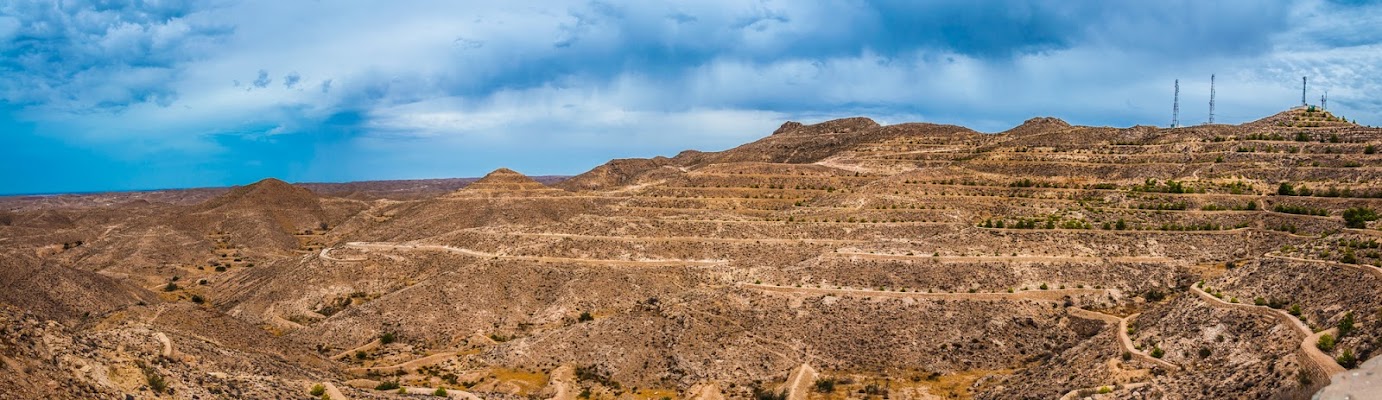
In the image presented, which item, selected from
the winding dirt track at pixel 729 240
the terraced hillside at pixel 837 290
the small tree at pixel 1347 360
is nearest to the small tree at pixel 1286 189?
the terraced hillside at pixel 837 290

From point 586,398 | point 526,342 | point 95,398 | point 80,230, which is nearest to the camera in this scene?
point 95,398

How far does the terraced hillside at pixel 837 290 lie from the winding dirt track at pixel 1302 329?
0.47ft

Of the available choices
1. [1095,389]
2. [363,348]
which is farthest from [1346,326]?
[363,348]

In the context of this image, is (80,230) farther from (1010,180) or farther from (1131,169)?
(1131,169)

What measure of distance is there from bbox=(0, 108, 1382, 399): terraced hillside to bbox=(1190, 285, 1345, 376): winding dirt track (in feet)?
0.47

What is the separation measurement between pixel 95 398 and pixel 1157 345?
1468 inches

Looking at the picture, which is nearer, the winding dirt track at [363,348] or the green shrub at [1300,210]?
the winding dirt track at [363,348]

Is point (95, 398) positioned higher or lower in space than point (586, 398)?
higher

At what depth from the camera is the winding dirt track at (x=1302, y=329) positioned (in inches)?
1039

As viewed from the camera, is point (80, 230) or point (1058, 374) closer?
point (1058, 374)

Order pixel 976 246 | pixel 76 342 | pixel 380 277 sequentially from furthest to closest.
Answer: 1. pixel 380 277
2. pixel 976 246
3. pixel 76 342

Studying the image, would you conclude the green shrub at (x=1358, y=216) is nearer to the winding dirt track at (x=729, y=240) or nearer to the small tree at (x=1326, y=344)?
the winding dirt track at (x=729, y=240)

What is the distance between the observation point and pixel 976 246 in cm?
6103

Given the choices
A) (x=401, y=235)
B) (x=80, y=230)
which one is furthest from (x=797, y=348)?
(x=80, y=230)
